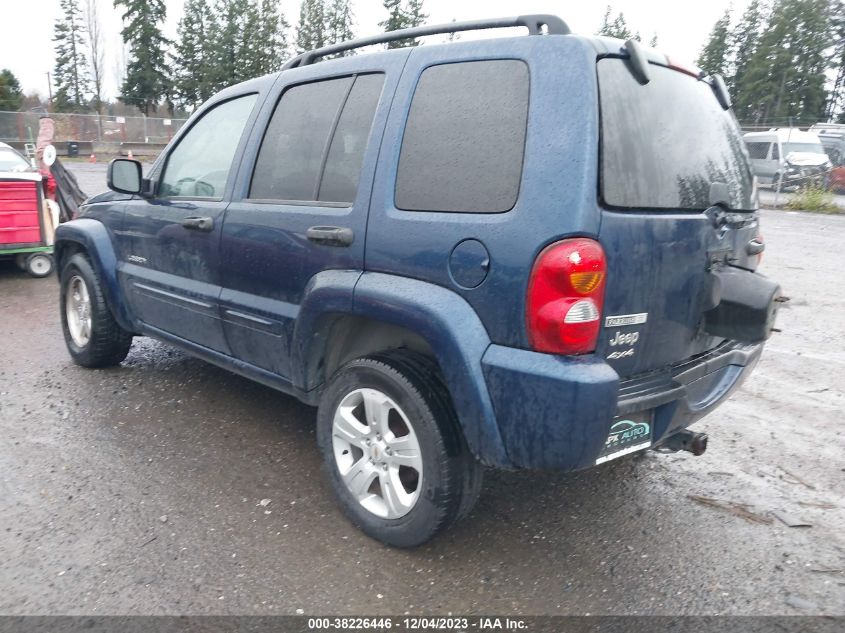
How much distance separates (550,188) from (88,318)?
3.84 metres

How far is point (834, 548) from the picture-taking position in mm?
2928

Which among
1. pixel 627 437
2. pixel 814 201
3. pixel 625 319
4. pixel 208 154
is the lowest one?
pixel 627 437

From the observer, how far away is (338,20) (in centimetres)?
6438

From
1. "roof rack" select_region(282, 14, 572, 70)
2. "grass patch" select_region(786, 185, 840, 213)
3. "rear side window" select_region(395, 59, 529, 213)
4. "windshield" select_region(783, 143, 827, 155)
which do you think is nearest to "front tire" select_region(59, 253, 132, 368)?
"roof rack" select_region(282, 14, 572, 70)

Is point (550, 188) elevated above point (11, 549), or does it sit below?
above

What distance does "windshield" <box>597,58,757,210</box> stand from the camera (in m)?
2.42

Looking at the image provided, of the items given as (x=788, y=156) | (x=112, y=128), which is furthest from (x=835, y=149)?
(x=112, y=128)

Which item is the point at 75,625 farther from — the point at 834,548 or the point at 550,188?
the point at 834,548

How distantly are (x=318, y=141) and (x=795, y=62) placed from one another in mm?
64687

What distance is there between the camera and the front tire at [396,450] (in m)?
2.63

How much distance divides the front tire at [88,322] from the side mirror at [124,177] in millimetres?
801

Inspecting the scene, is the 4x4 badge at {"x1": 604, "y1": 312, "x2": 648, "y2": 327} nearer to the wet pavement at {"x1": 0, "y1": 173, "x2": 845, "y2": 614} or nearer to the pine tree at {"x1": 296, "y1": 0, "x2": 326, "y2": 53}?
the wet pavement at {"x1": 0, "y1": 173, "x2": 845, "y2": 614}

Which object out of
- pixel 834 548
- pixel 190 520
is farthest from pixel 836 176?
pixel 190 520

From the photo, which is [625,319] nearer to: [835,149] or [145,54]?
[835,149]
